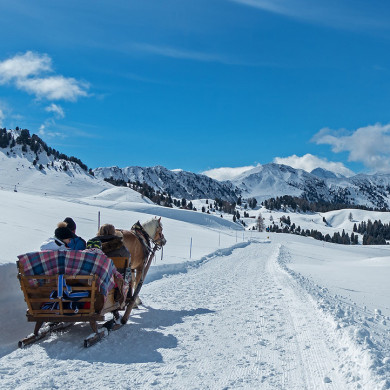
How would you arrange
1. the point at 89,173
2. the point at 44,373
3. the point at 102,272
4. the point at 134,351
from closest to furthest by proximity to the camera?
the point at 44,373, the point at 134,351, the point at 102,272, the point at 89,173

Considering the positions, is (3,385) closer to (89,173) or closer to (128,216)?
(128,216)

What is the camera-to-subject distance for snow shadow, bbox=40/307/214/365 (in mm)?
5238

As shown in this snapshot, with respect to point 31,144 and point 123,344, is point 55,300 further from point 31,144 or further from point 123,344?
point 31,144

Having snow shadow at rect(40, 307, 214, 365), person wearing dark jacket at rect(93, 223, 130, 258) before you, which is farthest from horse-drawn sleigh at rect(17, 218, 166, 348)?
person wearing dark jacket at rect(93, 223, 130, 258)

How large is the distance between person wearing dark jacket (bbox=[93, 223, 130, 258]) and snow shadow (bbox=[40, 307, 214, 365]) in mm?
1357

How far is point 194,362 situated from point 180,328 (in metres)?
1.84

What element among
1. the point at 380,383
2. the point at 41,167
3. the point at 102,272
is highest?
the point at 41,167

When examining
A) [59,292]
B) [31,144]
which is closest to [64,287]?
[59,292]

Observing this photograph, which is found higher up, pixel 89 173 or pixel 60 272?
pixel 89 173

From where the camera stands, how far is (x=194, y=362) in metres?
5.12

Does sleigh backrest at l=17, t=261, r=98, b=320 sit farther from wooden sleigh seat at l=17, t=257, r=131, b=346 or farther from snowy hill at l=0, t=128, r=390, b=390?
snowy hill at l=0, t=128, r=390, b=390

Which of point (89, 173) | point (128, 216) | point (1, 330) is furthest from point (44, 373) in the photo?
point (89, 173)

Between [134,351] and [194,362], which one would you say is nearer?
[194,362]

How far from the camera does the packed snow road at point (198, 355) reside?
4.45 m
